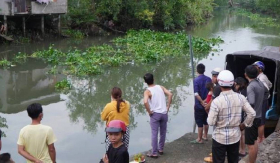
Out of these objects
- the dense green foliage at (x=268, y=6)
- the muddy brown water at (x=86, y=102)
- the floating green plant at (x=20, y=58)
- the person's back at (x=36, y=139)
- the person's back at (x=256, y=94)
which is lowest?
the muddy brown water at (x=86, y=102)

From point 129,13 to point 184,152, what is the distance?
1071 inches

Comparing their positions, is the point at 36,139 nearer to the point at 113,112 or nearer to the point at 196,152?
the point at 113,112

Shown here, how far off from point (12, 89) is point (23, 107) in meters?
2.22

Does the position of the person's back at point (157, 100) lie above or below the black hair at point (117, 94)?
below

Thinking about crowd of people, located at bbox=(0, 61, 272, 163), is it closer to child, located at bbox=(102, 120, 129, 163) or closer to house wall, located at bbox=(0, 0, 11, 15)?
child, located at bbox=(102, 120, 129, 163)

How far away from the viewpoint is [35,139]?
12.9 ft

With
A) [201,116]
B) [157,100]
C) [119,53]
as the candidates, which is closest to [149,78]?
[157,100]

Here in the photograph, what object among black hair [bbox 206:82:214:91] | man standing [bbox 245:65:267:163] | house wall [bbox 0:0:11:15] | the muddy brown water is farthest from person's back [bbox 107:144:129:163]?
house wall [bbox 0:0:11:15]

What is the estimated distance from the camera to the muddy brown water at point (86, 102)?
315 inches

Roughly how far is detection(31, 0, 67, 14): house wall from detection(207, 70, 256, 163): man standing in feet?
67.3

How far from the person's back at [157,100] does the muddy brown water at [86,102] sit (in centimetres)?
204

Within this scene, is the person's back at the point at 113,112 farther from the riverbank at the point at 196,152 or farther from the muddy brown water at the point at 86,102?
the muddy brown water at the point at 86,102

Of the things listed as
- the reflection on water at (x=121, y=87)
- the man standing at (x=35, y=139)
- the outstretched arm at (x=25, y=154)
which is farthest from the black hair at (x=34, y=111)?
the reflection on water at (x=121, y=87)

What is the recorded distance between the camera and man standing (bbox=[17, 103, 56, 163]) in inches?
153
